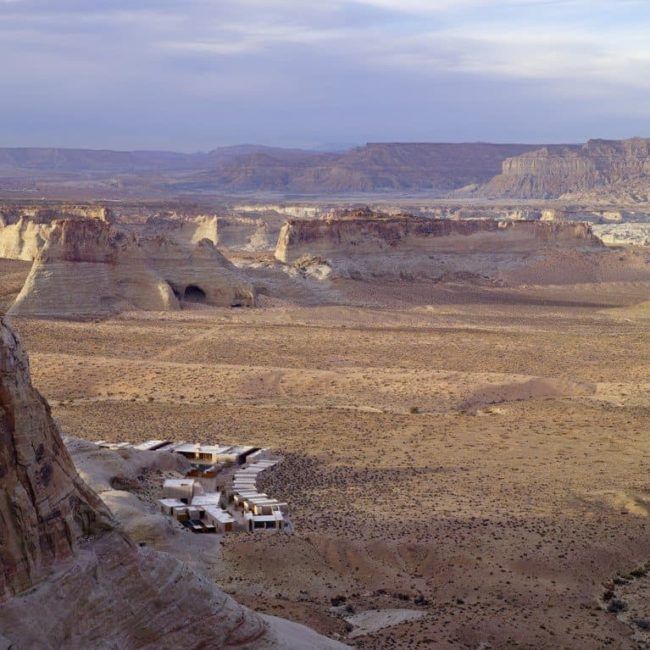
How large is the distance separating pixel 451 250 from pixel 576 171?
4482 inches

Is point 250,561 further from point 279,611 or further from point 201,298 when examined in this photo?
point 201,298

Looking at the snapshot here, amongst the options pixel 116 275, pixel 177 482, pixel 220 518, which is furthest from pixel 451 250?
pixel 220 518

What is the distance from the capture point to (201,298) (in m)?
52.2

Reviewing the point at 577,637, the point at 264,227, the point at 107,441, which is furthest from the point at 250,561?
the point at 264,227

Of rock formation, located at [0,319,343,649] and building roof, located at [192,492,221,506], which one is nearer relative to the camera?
rock formation, located at [0,319,343,649]

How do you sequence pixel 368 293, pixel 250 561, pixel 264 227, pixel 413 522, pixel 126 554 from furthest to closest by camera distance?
pixel 264 227 < pixel 368 293 < pixel 413 522 < pixel 250 561 < pixel 126 554

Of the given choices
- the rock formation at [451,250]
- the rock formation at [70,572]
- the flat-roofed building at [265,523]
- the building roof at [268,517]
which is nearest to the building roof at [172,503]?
the building roof at [268,517]

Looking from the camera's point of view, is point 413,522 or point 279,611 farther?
point 413,522

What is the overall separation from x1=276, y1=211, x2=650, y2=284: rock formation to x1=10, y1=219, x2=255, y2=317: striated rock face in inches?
462

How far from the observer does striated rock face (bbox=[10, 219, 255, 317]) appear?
1826 inches

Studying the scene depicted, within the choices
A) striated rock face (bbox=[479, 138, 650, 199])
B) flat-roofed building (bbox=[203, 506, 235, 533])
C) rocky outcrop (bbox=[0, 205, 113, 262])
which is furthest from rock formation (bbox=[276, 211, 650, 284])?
striated rock face (bbox=[479, 138, 650, 199])

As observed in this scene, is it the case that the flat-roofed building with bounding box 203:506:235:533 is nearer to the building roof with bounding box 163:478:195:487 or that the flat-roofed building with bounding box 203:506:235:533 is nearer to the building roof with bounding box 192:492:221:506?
the building roof with bounding box 192:492:221:506

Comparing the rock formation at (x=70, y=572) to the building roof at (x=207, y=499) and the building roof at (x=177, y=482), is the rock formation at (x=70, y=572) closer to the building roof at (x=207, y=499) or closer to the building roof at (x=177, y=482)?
the building roof at (x=207, y=499)

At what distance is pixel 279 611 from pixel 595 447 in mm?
13908
